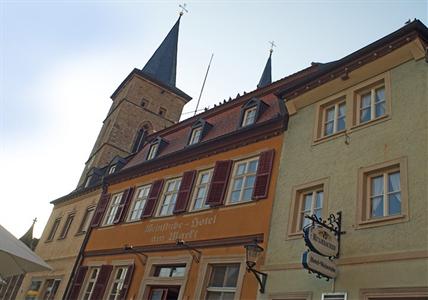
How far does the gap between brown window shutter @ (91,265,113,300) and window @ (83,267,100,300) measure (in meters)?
0.51

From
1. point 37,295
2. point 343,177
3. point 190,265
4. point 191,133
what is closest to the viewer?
point 343,177

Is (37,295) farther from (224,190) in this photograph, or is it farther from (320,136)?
(320,136)

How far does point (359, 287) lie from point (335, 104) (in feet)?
16.4

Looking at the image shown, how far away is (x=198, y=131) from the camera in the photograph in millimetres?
16609

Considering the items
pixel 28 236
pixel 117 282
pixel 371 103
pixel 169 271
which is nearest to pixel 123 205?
pixel 117 282

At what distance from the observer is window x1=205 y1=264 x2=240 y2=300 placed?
10.7 metres

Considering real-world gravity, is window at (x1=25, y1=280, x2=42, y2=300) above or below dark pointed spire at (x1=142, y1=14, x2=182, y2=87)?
below

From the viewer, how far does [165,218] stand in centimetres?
1432

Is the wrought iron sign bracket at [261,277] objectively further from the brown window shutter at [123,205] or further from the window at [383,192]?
the brown window shutter at [123,205]

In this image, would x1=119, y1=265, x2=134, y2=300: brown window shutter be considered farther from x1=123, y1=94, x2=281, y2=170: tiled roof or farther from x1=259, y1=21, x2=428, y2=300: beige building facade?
x1=259, y1=21, x2=428, y2=300: beige building facade

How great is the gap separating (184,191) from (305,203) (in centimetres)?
509

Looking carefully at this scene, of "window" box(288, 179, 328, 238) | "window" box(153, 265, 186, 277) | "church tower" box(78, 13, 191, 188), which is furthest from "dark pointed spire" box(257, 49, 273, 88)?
"window" box(288, 179, 328, 238)

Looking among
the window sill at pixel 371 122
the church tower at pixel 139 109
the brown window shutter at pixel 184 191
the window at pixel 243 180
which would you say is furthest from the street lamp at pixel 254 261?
the church tower at pixel 139 109

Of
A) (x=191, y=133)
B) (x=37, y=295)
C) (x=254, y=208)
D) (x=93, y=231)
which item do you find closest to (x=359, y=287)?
(x=254, y=208)
